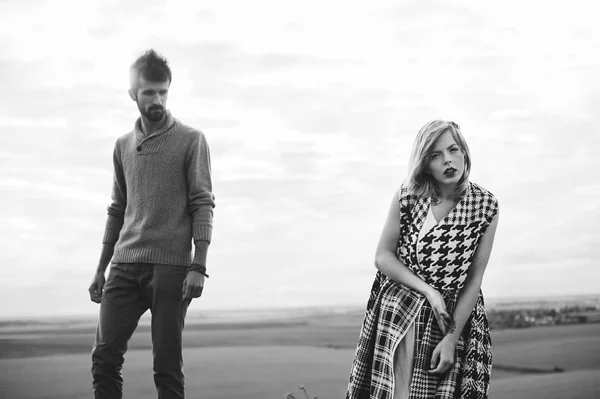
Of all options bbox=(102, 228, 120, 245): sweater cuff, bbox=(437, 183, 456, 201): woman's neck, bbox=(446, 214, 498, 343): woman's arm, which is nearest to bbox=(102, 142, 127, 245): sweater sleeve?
bbox=(102, 228, 120, 245): sweater cuff

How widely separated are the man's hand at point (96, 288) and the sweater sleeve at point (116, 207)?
149 mm

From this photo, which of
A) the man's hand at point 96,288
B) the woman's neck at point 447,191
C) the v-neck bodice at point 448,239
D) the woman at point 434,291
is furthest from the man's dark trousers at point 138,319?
the woman's neck at point 447,191

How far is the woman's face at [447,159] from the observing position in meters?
2.10

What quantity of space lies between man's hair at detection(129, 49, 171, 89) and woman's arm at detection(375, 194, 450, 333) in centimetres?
102

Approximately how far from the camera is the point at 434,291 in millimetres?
2074

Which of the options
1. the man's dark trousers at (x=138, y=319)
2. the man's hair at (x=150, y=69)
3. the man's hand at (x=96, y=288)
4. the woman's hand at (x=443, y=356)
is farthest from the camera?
the man's hand at (x=96, y=288)

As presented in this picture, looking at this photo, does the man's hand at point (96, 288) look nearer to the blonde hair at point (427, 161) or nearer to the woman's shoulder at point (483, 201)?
the blonde hair at point (427, 161)

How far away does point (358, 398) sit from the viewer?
7.08 feet

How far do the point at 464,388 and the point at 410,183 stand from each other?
0.64 m

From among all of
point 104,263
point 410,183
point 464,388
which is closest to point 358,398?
point 464,388

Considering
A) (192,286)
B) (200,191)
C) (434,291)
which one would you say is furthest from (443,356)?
(200,191)

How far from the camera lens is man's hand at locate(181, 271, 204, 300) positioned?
2492 mm

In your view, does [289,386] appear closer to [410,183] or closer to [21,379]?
[21,379]

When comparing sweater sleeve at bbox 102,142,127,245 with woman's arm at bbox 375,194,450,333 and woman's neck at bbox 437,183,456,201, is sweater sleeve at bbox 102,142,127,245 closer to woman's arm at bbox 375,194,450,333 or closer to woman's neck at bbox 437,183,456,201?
woman's arm at bbox 375,194,450,333
